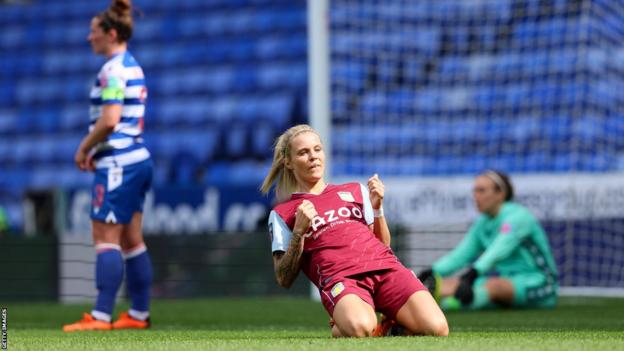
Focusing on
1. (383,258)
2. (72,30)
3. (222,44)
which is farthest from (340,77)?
(72,30)

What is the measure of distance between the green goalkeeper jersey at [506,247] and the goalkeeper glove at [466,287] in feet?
0.19

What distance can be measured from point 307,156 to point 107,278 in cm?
170

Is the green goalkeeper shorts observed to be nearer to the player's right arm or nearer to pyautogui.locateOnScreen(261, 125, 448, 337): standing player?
pyautogui.locateOnScreen(261, 125, 448, 337): standing player

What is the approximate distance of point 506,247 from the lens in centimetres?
805

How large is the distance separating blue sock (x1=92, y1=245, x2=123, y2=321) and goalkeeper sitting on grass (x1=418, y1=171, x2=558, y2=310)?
2487mm

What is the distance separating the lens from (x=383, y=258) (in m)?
4.78

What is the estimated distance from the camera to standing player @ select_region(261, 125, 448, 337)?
4.59m

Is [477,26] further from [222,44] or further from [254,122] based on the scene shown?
[222,44]

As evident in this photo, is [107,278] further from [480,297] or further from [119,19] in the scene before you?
[480,297]

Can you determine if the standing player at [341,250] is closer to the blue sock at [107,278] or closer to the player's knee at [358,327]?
the player's knee at [358,327]

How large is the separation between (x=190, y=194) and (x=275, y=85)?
515 centimetres

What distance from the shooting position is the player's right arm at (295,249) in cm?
464

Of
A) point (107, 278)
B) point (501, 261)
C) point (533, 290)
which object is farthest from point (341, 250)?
point (501, 261)

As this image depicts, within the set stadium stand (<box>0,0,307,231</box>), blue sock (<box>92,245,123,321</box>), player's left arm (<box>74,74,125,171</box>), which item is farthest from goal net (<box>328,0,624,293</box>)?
stadium stand (<box>0,0,307,231</box>)
